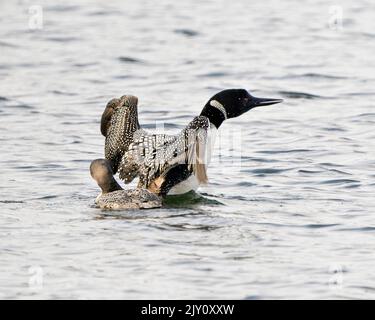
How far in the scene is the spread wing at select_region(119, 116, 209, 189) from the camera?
37.1 ft

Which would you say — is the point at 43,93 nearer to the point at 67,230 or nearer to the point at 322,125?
the point at 322,125

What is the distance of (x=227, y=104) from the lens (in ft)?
39.2

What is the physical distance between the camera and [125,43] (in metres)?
21.2

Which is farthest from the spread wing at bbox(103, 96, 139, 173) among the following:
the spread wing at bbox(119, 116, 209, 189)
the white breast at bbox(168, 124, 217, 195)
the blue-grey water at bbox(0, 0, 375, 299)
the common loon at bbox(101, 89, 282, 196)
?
the white breast at bbox(168, 124, 217, 195)

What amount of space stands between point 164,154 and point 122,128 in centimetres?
67

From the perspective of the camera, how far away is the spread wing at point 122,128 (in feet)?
39.0

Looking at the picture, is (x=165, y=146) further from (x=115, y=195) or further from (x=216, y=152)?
(x=216, y=152)

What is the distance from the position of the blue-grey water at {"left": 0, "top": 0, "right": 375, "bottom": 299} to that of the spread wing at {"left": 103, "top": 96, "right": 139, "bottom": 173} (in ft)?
1.69

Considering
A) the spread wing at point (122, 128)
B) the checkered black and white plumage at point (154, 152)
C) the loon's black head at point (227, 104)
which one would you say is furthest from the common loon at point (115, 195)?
the loon's black head at point (227, 104)

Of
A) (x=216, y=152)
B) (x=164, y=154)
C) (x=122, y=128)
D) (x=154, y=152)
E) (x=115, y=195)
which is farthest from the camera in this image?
(x=216, y=152)

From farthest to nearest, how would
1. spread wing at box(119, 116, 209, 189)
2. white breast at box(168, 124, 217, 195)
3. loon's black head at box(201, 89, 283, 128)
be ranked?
loon's black head at box(201, 89, 283, 128), white breast at box(168, 124, 217, 195), spread wing at box(119, 116, 209, 189)

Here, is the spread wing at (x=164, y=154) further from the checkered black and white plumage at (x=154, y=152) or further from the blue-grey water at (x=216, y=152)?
the blue-grey water at (x=216, y=152)

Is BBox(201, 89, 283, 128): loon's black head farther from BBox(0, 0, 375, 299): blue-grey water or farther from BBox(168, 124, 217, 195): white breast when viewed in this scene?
BBox(0, 0, 375, 299): blue-grey water

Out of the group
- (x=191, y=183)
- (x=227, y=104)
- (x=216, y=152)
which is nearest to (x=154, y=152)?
(x=191, y=183)
